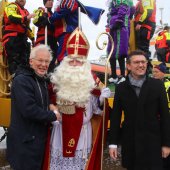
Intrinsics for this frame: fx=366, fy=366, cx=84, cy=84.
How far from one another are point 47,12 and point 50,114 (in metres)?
3.02

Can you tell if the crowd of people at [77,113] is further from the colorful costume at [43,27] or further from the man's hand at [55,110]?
the colorful costume at [43,27]

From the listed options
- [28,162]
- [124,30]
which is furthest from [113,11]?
[28,162]

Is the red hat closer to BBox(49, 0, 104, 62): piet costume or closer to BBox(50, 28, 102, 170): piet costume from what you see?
BBox(50, 28, 102, 170): piet costume

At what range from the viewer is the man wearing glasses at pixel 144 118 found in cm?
311

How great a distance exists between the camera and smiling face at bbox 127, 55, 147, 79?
3137 mm

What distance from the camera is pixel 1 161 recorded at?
592 centimetres

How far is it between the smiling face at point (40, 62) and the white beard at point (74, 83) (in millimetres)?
234

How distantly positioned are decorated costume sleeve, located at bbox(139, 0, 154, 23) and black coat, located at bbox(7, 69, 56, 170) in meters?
3.20

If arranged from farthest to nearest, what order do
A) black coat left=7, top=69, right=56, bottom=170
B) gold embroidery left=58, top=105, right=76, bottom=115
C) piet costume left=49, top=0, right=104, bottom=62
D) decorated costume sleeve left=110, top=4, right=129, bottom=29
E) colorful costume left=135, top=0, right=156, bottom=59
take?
colorful costume left=135, top=0, right=156, bottom=59 < decorated costume sleeve left=110, top=4, right=129, bottom=29 < piet costume left=49, top=0, right=104, bottom=62 < gold embroidery left=58, top=105, right=76, bottom=115 < black coat left=7, top=69, right=56, bottom=170

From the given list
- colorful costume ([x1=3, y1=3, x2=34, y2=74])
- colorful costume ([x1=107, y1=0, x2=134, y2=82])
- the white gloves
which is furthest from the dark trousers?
the white gloves

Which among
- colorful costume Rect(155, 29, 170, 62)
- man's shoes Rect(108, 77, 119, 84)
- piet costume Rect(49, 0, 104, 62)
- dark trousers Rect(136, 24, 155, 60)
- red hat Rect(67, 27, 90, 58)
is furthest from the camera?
colorful costume Rect(155, 29, 170, 62)

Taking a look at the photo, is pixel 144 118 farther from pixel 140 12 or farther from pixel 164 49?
pixel 164 49

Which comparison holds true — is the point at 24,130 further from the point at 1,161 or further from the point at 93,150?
the point at 1,161

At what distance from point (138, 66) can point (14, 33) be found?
3044mm
